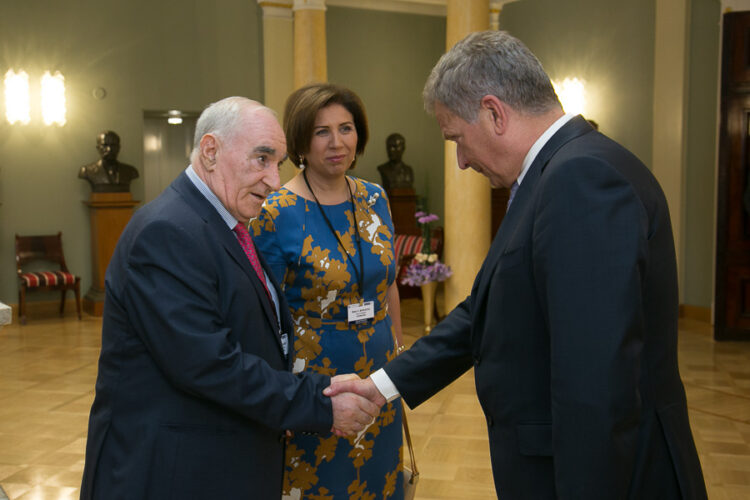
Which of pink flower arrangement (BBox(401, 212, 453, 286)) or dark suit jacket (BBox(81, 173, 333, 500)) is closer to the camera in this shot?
dark suit jacket (BBox(81, 173, 333, 500))

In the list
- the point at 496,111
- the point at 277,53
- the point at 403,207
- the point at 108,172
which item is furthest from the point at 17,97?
the point at 496,111

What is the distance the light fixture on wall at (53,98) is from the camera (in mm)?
9781

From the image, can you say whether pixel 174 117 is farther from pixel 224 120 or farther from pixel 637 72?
pixel 224 120

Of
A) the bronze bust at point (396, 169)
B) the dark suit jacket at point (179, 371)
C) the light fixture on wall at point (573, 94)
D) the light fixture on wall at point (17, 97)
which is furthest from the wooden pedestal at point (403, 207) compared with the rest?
the dark suit jacket at point (179, 371)

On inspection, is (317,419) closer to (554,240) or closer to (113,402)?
(113,402)

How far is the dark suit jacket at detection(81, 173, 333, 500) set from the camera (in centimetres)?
174

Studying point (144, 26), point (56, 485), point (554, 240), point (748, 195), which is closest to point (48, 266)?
point (144, 26)

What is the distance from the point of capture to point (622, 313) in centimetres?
134

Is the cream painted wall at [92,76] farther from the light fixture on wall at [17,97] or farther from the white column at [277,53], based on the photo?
the white column at [277,53]

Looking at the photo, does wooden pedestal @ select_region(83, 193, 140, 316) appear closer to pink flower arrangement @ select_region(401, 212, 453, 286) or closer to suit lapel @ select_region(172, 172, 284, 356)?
pink flower arrangement @ select_region(401, 212, 453, 286)

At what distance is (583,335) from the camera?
4.44 ft

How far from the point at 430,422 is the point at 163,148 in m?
7.96

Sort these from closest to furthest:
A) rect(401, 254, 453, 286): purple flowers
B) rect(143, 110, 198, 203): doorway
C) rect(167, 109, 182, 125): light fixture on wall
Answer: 1. rect(401, 254, 453, 286): purple flowers
2. rect(167, 109, 182, 125): light fixture on wall
3. rect(143, 110, 198, 203): doorway

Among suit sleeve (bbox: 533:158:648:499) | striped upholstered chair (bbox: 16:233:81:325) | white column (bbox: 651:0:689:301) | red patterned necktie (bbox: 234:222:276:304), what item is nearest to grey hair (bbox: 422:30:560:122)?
suit sleeve (bbox: 533:158:648:499)
